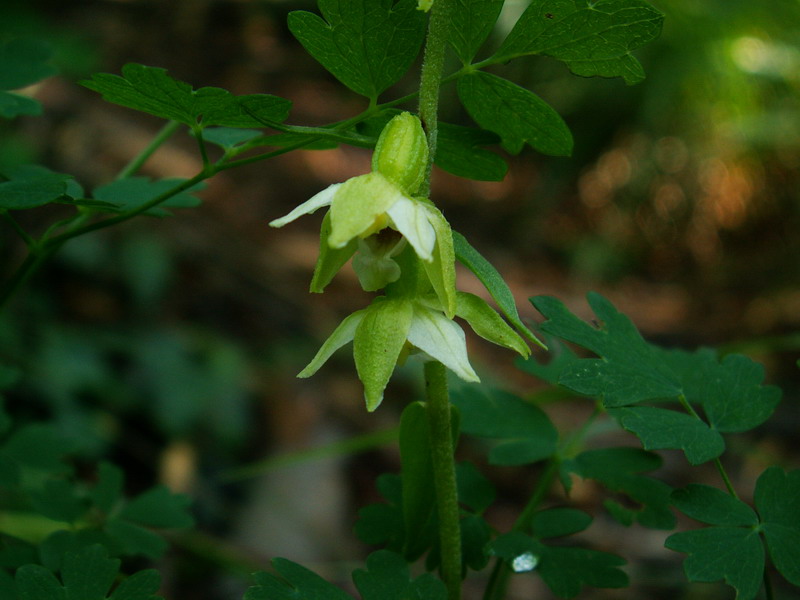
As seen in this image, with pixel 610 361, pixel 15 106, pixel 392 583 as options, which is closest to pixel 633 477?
pixel 610 361

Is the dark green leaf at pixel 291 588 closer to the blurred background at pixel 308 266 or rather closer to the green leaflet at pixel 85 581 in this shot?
the green leaflet at pixel 85 581

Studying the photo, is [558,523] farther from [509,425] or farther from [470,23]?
[470,23]

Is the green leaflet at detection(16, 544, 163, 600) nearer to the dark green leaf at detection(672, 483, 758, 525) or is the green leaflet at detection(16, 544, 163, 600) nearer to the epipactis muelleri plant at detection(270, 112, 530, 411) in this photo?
the epipactis muelleri plant at detection(270, 112, 530, 411)

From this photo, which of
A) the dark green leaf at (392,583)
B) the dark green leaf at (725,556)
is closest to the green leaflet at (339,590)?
the dark green leaf at (392,583)

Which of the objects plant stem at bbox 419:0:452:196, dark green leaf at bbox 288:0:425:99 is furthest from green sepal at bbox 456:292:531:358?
dark green leaf at bbox 288:0:425:99

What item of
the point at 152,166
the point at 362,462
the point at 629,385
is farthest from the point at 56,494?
the point at 152,166

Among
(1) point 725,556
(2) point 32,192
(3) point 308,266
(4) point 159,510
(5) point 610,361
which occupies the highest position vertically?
(2) point 32,192
